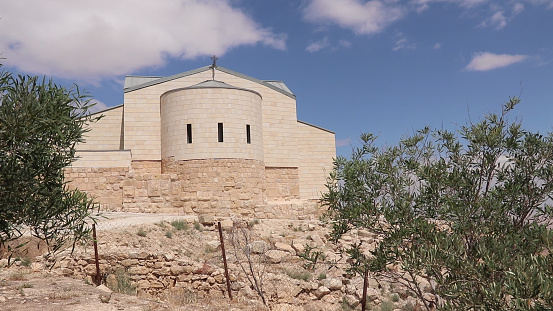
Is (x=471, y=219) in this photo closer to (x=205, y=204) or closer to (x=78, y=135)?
(x=78, y=135)

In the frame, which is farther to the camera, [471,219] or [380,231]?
[380,231]

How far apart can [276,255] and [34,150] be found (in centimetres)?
984

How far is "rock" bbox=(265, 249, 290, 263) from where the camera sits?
14.2 metres

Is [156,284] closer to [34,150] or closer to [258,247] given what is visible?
[258,247]

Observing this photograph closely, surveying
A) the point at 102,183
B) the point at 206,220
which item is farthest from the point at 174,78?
the point at 206,220

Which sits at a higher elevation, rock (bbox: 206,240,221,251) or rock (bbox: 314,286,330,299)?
rock (bbox: 206,240,221,251)

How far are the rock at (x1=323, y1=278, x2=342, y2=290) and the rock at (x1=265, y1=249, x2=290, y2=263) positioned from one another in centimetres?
185

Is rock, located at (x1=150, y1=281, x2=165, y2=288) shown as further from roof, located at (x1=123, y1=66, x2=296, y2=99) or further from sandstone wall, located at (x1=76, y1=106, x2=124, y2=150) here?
sandstone wall, located at (x1=76, y1=106, x2=124, y2=150)

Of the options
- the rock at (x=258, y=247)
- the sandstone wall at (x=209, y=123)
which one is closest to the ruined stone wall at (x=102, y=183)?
the sandstone wall at (x=209, y=123)

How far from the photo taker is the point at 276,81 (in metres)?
30.3

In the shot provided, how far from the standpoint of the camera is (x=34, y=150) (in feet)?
19.0

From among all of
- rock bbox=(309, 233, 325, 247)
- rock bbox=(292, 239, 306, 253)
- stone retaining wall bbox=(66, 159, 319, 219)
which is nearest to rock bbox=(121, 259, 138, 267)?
rock bbox=(292, 239, 306, 253)

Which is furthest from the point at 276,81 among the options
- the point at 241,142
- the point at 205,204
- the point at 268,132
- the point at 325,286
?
the point at 325,286

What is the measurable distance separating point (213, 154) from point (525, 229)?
593 inches
